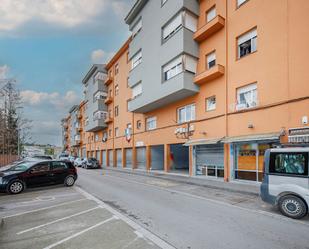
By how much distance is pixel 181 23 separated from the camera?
17.7m

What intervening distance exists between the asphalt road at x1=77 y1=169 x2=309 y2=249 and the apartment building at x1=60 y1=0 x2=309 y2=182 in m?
2.75

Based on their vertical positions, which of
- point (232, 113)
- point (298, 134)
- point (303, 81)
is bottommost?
point (298, 134)

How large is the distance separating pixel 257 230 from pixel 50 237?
5.22 metres

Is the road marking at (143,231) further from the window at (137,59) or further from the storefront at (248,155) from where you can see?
the window at (137,59)

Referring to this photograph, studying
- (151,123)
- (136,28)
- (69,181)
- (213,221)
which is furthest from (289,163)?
(136,28)

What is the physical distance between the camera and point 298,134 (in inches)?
440

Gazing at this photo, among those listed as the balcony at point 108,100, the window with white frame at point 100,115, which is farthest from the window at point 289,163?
the window with white frame at point 100,115

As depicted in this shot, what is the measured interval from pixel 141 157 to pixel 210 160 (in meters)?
11.4

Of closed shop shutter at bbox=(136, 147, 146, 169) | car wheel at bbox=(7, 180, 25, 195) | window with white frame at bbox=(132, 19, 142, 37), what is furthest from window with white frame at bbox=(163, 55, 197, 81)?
car wheel at bbox=(7, 180, 25, 195)

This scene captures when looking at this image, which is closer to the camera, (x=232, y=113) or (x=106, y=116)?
(x=232, y=113)

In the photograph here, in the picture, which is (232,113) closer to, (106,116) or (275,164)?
(275,164)

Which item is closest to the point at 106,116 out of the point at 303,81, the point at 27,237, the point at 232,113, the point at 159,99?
the point at 159,99

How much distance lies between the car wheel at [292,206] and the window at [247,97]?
24.2ft

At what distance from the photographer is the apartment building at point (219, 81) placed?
12023mm
